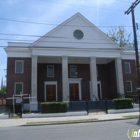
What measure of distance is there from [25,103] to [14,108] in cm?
287

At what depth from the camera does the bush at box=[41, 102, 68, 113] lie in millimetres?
18594

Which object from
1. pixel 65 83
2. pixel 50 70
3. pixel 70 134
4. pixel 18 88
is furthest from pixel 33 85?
pixel 70 134

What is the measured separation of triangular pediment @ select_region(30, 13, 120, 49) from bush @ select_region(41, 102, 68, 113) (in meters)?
9.34

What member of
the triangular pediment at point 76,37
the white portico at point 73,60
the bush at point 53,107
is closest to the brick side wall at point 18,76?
the white portico at point 73,60

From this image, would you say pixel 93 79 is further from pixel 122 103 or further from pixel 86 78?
pixel 122 103

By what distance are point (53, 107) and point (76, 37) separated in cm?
1189

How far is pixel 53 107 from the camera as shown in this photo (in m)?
18.8

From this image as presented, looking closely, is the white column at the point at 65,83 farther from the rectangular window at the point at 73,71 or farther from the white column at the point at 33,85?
the rectangular window at the point at 73,71

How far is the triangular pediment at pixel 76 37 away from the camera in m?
25.8

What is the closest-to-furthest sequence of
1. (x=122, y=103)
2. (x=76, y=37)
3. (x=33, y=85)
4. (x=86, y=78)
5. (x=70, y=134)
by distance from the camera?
(x=70, y=134)
(x=122, y=103)
(x=33, y=85)
(x=76, y=37)
(x=86, y=78)

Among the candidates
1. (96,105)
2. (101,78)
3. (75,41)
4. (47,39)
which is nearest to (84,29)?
(75,41)

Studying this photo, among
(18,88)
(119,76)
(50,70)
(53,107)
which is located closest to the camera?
(53,107)

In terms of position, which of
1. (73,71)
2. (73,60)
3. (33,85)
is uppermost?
(73,60)

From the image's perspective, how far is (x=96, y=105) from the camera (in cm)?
2319
